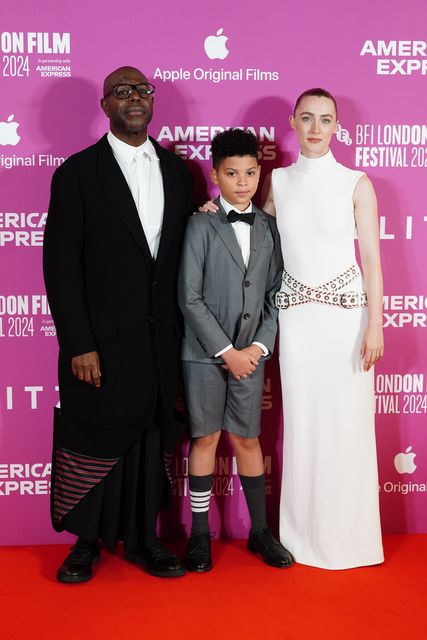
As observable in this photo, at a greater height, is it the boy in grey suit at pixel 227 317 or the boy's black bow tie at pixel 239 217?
the boy's black bow tie at pixel 239 217

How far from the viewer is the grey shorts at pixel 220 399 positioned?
306 cm

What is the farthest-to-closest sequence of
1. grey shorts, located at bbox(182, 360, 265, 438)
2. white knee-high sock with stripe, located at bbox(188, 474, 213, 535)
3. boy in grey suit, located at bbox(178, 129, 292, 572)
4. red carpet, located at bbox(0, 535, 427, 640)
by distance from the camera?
white knee-high sock with stripe, located at bbox(188, 474, 213, 535)
grey shorts, located at bbox(182, 360, 265, 438)
boy in grey suit, located at bbox(178, 129, 292, 572)
red carpet, located at bbox(0, 535, 427, 640)

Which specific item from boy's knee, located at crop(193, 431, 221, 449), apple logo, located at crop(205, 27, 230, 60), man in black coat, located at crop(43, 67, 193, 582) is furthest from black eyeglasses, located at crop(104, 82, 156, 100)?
boy's knee, located at crop(193, 431, 221, 449)

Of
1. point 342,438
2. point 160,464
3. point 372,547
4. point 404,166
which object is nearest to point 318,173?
point 404,166

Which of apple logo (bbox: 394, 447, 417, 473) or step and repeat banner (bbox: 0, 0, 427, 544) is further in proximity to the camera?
apple logo (bbox: 394, 447, 417, 473)

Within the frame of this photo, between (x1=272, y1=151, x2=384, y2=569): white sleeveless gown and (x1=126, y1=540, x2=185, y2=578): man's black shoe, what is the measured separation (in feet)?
1.64

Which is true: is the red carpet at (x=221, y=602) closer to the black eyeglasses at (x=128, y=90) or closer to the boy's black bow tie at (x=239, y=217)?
the boy's black bow tie at (x=239, y=217)

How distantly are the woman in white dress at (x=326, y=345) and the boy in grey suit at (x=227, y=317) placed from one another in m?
0.09

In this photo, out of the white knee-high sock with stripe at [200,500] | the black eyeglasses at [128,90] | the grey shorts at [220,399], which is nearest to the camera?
the black eyeglasses at [128,90]

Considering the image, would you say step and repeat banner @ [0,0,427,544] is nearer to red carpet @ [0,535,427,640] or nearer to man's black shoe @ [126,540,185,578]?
man's black shoe @ [126,540,185,578]

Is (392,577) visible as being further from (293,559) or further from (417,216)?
(417,216)

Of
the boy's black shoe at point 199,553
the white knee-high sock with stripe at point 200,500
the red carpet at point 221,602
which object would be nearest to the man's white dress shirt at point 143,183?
the white knee-high sock with stripe at point 200,500

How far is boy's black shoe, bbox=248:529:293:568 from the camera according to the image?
123 inches

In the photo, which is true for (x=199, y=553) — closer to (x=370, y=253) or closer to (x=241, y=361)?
(x=241, y=361)
